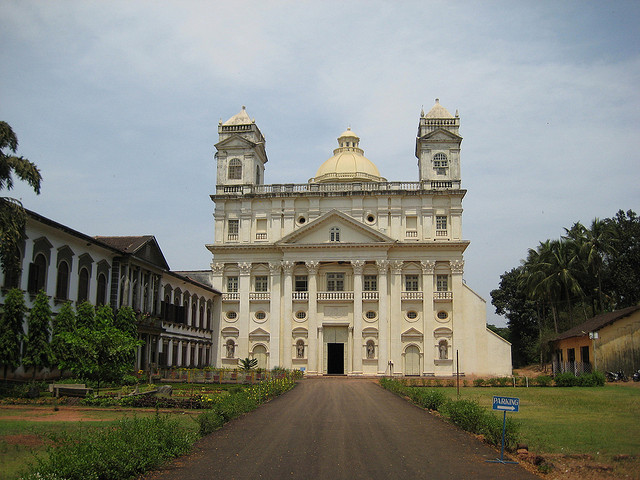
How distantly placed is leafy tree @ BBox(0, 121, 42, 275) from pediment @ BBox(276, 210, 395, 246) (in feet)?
104

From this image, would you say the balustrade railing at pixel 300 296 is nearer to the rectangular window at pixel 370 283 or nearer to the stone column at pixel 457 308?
the rectangular window at pixel 370 283

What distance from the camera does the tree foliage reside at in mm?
56750

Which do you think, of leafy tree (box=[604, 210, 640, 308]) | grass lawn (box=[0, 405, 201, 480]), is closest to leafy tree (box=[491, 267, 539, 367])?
leafy tree (box=[604, 210, 640, 308])

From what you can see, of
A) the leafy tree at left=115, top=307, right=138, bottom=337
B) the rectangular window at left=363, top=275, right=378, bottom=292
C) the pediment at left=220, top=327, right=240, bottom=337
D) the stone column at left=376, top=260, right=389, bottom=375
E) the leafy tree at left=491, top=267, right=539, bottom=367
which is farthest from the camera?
the leafy tree at left=491, top=267, right=539, bottom=367

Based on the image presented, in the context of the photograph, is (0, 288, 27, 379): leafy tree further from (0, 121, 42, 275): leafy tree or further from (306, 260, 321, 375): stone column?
(306, 260, 321, 375): stone column

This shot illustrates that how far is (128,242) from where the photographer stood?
1594 inches

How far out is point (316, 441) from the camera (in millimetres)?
15531

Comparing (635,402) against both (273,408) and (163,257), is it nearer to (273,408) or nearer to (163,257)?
(273,408)

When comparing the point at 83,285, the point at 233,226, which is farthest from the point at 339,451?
the point at 233,226

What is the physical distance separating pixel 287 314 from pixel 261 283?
13.1ft

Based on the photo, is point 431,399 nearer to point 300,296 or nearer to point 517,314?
→ point 300,296

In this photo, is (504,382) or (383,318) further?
(383,318)

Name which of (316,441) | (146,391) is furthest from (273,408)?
(316,441)

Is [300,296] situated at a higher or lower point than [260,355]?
higher
